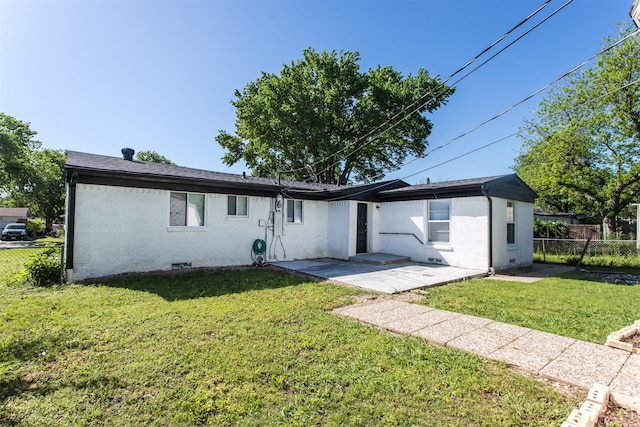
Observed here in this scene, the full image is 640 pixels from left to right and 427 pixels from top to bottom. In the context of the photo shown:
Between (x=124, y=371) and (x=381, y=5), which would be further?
(x=381, y=5)

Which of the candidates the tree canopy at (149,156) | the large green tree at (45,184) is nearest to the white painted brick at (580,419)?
the large green tree at (45,184)

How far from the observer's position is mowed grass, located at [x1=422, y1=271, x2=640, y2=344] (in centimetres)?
461

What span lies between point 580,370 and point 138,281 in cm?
831

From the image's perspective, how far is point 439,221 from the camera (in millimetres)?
10836

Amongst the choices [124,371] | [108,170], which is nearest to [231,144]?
[108,170]

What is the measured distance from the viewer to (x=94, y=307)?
211 inches

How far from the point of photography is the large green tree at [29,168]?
2477 cm

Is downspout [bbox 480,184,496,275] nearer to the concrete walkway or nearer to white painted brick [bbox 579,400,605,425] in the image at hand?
the concrete walkway

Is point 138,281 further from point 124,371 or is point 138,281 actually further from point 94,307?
point 124,371

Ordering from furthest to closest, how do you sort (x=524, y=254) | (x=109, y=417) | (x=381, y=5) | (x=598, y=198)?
(x=598, y=198), (x=524, y=254), (x=381, y=5), (x=109, y=417)

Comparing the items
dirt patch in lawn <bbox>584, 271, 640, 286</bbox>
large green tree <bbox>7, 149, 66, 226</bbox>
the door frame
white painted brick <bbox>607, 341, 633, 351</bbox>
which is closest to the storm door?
the door frame

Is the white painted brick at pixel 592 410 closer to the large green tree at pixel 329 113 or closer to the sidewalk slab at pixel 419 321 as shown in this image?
the sidewalk slab at pixel 419 321

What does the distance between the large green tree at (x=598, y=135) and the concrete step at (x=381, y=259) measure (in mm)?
15533

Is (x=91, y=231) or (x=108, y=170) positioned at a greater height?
(x=108, y=170)
